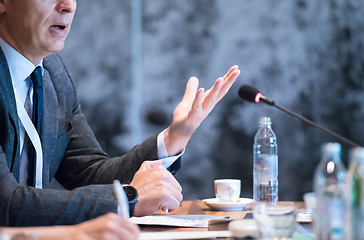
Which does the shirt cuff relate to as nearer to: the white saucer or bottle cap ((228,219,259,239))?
the white saucer

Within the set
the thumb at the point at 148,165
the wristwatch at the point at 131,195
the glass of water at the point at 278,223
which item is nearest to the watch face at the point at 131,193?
the wristwatch at the point at 131,195

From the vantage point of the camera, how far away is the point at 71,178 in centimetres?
156

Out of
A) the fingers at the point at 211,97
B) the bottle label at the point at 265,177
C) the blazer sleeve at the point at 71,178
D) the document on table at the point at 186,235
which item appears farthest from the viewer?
the bottle label at the point at 265,177

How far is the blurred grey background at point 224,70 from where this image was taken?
258cm

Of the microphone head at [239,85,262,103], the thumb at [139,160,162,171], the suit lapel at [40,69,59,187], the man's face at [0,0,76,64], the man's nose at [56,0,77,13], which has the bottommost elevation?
the thumb at [139,160,162,171]

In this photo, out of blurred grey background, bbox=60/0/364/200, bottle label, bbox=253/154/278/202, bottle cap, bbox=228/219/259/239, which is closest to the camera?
bottle cap, bbox=228/219/259/239

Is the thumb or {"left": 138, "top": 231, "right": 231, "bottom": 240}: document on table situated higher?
the thumb

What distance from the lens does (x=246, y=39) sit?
2604mm

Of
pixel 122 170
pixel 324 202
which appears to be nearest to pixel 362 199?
pixel 324 202

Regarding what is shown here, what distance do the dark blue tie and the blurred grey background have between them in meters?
1.22

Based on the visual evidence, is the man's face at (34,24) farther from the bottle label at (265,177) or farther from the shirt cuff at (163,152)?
the bottle label at (265,177)

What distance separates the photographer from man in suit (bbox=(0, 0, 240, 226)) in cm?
95

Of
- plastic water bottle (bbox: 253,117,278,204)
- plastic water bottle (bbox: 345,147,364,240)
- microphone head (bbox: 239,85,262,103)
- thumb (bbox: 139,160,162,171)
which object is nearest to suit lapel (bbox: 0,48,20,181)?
thumb (bbox: 139,160,162,171)

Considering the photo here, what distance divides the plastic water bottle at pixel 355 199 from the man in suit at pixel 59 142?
0.52m
